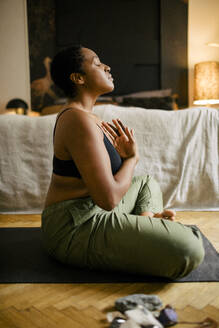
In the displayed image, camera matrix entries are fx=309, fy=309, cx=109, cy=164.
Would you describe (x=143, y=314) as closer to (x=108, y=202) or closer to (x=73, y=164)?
(x=108, y=202)

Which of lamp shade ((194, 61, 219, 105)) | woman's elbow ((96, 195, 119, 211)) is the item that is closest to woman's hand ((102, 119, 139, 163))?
woman's elbow ((96, 195, 119, 211))

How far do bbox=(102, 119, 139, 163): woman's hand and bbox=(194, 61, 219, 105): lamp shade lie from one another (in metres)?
3.04

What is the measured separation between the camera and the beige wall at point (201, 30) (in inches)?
165

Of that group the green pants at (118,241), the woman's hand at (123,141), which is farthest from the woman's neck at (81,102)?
the green pants at (118,241)

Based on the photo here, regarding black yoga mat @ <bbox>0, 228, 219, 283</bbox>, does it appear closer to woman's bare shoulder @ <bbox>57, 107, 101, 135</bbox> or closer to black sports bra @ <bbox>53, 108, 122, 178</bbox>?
black sports bra @ <bbox>53, 108, 122, 178</bbox>

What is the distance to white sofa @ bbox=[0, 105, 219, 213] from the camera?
183cm

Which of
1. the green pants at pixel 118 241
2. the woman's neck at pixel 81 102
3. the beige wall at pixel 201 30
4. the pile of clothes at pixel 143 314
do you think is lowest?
the pile of clothes at pixel 143 314

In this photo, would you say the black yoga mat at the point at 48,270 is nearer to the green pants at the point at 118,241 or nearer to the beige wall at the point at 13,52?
the green pants at the point at 118,241

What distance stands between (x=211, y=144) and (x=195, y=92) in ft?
7.58

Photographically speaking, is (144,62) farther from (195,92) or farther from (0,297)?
(0,297)

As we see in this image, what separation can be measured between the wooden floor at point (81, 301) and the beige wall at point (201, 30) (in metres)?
3.66

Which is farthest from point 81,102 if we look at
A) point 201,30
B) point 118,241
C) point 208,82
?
point 201,30

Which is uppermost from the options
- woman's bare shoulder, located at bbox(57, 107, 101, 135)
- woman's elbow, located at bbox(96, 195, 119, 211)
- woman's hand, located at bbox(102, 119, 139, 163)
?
woman's bare shoulder, located at bbox(57, 107, 101, 135)

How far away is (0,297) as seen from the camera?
0.92 meters
